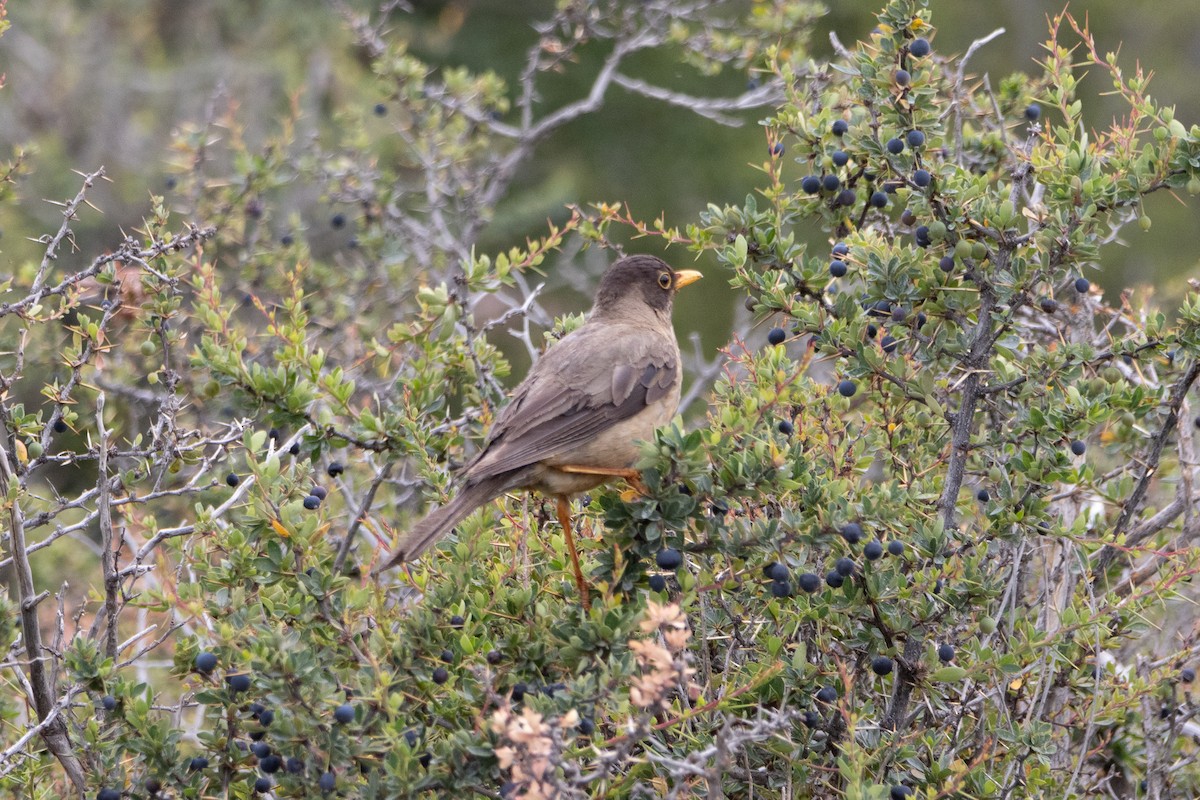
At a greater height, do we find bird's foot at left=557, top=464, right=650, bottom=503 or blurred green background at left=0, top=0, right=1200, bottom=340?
bird's foot at left=557, top=464, right=650, bottom=503

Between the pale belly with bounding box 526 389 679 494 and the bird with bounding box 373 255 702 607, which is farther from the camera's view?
the pale belly with bounding box 526 389 679 494

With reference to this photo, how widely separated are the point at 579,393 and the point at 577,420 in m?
0.19

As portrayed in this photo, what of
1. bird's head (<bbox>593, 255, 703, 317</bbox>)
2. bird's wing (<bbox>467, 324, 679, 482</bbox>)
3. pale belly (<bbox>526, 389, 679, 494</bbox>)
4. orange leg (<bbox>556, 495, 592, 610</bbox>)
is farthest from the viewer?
bird's head (<bbox>593, 255, 703, 317</bbox>)

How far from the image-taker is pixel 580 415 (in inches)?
212

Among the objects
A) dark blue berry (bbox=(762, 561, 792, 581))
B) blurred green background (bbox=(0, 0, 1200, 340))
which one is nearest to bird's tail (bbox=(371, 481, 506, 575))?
dark blue berry (bbox=(762, 561, 792, 581))

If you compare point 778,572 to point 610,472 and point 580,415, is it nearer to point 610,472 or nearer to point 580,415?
point 610,472

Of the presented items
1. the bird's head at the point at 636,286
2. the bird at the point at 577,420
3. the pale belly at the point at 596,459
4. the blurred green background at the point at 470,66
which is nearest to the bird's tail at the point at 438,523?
the bird at the point at 577,420

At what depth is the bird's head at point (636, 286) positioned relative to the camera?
644cm

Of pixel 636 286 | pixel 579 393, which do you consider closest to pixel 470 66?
A: pixel 636 286

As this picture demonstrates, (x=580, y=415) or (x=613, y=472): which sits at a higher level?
(x=580, y=415)

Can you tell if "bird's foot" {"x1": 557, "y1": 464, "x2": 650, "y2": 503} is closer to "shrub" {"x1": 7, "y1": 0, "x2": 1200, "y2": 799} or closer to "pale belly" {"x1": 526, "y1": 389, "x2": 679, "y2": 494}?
"pale belly" {"x1": 526, "y1": 389, "x2": 679, "y2": 494}

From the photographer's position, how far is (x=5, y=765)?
4016 mm

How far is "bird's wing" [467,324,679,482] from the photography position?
503cm

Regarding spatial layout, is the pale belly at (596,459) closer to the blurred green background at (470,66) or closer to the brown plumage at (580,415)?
the brown plumage at (580,415)
